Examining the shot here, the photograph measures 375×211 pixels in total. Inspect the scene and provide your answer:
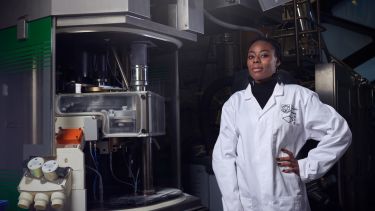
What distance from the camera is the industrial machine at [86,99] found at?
197 cm

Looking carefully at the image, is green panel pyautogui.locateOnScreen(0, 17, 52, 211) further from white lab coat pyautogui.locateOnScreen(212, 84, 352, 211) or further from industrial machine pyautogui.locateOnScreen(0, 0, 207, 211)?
white lab coat pyautogui.locateOnScreen(212, 84, 352, 211)

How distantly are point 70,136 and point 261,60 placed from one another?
Result: 1.09 meters

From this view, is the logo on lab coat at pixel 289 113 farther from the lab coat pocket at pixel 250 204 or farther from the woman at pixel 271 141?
the lab coat pocket at pixel 250 204

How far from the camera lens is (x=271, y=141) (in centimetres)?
178

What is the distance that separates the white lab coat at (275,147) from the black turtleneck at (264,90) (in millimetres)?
24

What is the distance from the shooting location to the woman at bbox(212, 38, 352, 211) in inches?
69.7

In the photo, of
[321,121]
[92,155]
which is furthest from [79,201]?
[321,121]

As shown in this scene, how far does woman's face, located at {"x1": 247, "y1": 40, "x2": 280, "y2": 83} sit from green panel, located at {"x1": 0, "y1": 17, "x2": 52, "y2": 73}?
109 cm

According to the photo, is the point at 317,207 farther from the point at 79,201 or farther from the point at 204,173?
the point at 79,201

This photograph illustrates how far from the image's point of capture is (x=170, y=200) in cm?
226

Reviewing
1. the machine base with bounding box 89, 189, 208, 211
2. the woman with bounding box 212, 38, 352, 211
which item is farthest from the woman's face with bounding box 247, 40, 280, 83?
the machine base with bounding box 89, 189, 208, 211

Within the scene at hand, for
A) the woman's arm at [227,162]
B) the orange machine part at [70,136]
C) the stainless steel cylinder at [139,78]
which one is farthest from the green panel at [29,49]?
the woman's arm at [227,162]

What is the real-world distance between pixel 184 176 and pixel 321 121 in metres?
1.66

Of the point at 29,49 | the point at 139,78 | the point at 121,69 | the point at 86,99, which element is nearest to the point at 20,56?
the point at 29,49
